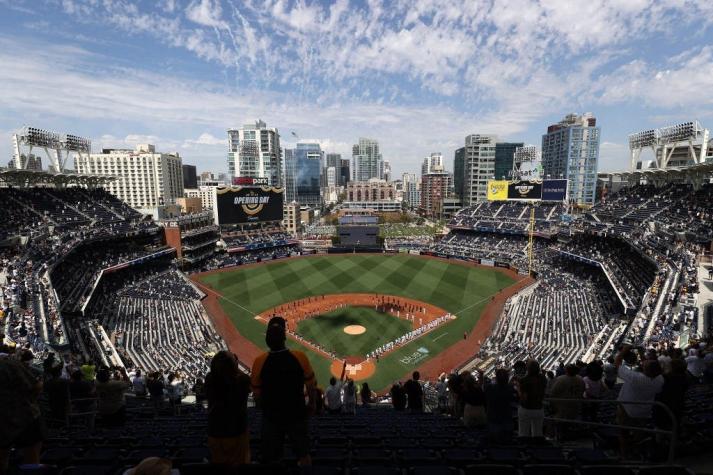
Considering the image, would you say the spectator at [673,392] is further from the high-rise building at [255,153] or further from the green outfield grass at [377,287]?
the high-rise building at [255,153]

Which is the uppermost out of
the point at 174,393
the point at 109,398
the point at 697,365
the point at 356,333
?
the point at 109,398

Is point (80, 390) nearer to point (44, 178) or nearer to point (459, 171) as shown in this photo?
point (44, 178)

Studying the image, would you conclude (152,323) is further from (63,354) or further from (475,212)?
(475,212)

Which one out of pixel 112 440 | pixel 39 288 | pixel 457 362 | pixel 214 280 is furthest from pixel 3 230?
pixel 457 362

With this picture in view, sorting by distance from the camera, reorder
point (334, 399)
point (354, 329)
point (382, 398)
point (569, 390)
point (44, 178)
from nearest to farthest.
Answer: point (569, 390)
point (334, 399)
point (382, 398)
point (354, 329)
point (44, 178)

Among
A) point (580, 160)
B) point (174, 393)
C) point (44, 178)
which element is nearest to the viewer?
point (174, 393)

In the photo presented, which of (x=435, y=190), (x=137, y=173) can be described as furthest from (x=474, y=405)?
(x=137, y=173)

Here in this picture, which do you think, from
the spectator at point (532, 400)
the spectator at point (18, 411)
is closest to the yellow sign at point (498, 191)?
the spectator at point (532, 400)
